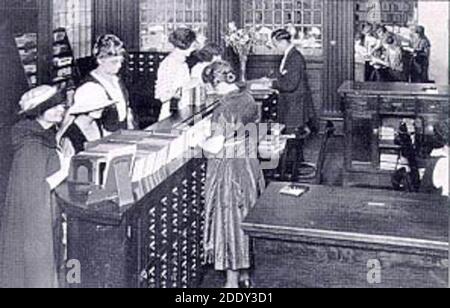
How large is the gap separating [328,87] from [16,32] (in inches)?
157

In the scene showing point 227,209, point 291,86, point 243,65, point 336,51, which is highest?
point 336,51

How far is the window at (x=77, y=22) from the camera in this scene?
277 inches

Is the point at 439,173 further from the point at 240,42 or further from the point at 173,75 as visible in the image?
the point at 240,42

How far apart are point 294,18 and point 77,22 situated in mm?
2534

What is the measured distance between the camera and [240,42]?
823 cm

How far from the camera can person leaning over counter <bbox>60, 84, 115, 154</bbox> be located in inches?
137

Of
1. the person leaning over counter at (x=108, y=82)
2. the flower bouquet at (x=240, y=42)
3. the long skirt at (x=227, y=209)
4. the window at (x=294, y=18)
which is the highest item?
the window at (x=294, y=18)

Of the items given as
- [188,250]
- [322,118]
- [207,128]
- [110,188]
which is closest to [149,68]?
[322,118]

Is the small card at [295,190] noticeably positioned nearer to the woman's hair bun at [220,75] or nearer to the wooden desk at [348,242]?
the wooden desk at [348,242]

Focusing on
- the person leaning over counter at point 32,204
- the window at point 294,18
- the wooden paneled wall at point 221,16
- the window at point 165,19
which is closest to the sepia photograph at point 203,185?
the person leaning over counter at point 32,204

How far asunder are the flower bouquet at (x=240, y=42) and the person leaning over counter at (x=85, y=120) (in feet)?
14.5

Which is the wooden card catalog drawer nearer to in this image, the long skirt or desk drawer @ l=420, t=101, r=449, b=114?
desk drawer @ l=420, t=101, r=449, b=114

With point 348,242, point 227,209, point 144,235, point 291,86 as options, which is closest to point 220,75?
point 227,209

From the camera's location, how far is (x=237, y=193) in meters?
3.83
